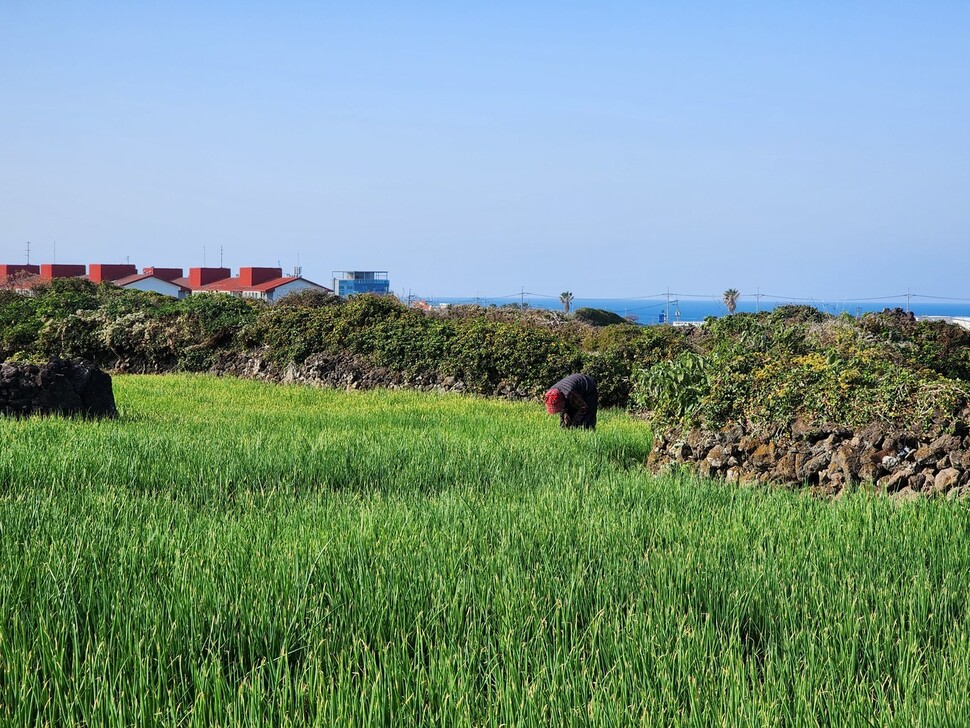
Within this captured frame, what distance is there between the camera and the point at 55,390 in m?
11.7

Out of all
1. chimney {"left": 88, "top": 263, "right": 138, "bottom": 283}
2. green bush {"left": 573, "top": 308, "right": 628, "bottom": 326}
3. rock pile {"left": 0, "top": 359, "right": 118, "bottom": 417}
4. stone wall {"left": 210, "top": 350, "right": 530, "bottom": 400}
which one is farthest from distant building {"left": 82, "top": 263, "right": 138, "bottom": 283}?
rock pile {"left": 0, "top": 359, "right": 118, "bottom": 417}

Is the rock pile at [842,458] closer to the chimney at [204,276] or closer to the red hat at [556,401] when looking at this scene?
the red hat at [556,401]

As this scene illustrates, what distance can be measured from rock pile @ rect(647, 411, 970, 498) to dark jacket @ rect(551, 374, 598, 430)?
2651 millimetres

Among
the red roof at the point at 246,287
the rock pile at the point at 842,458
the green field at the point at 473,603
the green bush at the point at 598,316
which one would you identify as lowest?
the green field at the point at 473,603

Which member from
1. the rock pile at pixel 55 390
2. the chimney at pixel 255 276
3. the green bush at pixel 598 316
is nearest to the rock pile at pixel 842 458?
the rock pile at pixel 55 390

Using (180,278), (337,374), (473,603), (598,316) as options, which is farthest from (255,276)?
(473,603)

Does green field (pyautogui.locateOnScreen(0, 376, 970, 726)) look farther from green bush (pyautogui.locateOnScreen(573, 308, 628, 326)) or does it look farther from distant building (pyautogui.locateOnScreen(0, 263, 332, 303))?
distant building (pyautogui.locateOnScreen(0, 263, 332, 303))

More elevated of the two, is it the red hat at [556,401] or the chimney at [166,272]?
the chimney at [166,272]

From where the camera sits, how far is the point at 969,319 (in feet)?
77.9

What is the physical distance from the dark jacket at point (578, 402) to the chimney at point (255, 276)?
5789 centimetres

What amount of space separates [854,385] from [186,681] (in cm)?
635

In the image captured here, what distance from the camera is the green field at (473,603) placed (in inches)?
129

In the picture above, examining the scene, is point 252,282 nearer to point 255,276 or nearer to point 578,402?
point 255,276

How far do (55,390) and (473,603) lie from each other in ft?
30.2
